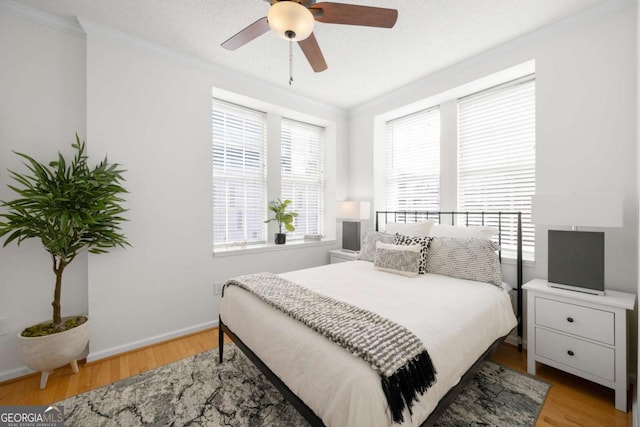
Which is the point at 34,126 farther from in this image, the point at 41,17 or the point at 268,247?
the point at 268,247

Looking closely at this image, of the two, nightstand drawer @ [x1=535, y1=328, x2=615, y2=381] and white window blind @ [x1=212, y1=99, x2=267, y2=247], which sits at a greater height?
white window blind @ [x1=212, y1=99, x2=267, y2=247]

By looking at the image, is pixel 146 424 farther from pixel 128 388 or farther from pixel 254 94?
pixel 254 94

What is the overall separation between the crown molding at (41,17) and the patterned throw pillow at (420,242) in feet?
11.0

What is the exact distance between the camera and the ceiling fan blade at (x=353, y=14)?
4.87 ft

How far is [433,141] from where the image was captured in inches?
135

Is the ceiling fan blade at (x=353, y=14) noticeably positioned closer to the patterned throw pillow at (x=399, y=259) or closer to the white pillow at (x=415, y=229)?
the patterned throw pillow at (x=399, y=259)

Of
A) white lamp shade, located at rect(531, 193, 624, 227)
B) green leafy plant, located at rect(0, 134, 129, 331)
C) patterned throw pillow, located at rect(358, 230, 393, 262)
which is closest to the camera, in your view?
white lamp shade, located at rect(531, 193, 624, 227)

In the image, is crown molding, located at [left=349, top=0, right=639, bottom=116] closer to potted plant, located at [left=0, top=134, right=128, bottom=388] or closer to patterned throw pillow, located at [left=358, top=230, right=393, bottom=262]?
patterned throw pillow, located at [left=358, top=230, right=393, bottom=262]

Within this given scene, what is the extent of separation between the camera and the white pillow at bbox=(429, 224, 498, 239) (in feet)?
8.05

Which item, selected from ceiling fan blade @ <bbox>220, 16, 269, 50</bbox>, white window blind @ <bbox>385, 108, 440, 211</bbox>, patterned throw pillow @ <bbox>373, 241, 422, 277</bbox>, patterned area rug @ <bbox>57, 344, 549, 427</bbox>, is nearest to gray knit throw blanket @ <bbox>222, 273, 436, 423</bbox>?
patterned area rug @ <bbox>57, 344, 549, 427</bbox>

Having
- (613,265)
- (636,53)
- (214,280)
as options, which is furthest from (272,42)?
(613,265)

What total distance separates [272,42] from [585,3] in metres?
2.47

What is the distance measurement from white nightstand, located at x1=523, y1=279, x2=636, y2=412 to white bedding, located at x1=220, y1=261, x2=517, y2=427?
24cm

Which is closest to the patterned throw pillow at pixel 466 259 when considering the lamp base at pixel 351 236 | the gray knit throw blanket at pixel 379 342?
the gray knit throw blanket at pixel 379 342
